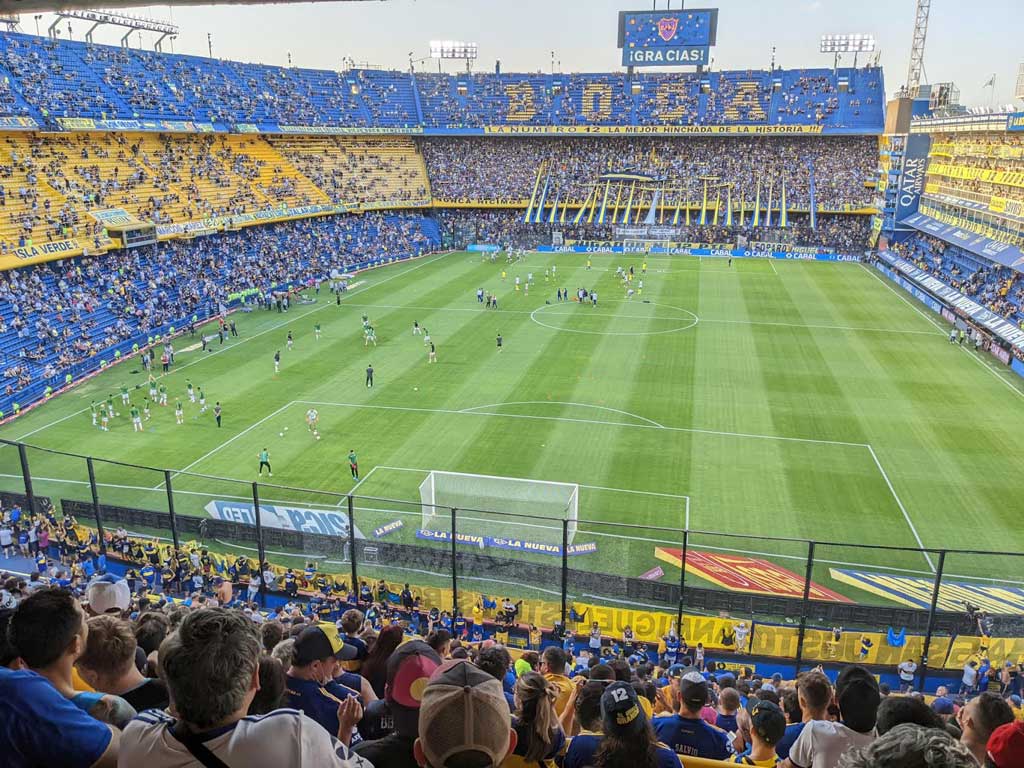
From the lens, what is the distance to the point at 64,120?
49.2 meters

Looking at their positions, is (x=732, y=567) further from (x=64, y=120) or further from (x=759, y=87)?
(x=759, y=87)

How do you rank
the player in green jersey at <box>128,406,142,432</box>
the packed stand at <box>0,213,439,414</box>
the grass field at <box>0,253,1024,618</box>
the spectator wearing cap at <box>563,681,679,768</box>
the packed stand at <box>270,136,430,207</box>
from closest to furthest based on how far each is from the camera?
the spectator wearing cap at <box>563,681,679,768</box> < the grass field at <box>0,253,1024,618</box> < the player in green jersey at <box>128,406,142,432</box> < the packed stand at <box>0,213,439,414</box> < the packed stand at <box>270,136,430,207</box>

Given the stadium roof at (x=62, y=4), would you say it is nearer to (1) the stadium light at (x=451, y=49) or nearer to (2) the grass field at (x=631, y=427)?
(2) the grass field at (x=631, y=427)

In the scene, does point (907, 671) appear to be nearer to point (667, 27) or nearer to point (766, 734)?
point (766, 734)

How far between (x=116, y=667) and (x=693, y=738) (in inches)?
171

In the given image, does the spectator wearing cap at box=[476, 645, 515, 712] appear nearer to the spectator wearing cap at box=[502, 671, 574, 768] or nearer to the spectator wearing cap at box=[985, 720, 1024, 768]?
the spectator wearing cap at box=[502, 671, 574, 768]

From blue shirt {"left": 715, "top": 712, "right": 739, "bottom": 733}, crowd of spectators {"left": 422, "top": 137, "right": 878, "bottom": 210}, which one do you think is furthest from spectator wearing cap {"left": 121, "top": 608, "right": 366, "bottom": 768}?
crowd of spectators {"left": 422, "top": 137, "right": 878, "bottom": 210}

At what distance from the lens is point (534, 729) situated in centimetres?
441

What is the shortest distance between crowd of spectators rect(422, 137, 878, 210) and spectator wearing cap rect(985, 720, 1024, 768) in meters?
80.0

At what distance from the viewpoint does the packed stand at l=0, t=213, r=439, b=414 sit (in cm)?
3631

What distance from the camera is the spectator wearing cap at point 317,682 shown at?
528 cm

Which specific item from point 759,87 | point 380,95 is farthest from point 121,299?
point 759,87

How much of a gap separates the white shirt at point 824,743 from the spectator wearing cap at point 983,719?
630 millimetres

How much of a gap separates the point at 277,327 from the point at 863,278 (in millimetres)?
46152
